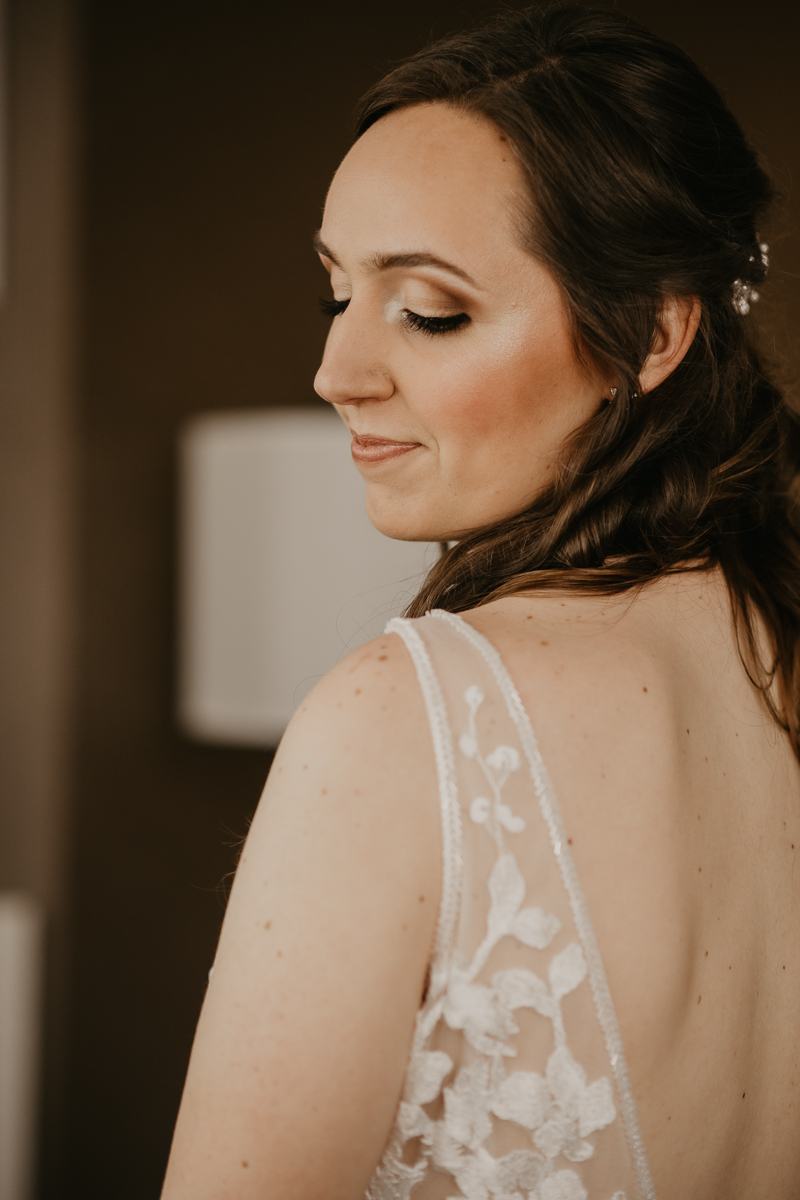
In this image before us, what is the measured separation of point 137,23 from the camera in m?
2.22

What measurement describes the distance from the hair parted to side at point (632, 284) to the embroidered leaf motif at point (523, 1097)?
343 millimetres

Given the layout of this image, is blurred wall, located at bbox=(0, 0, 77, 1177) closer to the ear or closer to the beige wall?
the beige wall

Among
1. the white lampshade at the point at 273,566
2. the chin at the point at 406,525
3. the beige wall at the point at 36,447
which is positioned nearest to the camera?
the chin at the point at 406,525

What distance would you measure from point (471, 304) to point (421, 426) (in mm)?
Answer: 118

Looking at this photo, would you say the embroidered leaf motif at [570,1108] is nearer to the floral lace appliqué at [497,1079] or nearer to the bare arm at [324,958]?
the floral lace appliqué at [497,1079]

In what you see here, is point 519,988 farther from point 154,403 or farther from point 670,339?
point 154,403

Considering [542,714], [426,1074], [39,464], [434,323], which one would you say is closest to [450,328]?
[434,323]

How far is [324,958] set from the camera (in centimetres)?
58

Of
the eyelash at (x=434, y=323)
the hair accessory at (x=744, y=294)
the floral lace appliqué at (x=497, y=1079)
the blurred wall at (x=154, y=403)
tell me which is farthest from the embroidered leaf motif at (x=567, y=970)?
the blurred wall at (x=154, y=403)

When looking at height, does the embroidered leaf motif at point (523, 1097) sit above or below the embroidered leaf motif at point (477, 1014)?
below

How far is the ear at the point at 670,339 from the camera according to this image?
0.88 m

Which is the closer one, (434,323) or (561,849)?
(561,849)

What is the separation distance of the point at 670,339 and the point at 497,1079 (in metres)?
0.64

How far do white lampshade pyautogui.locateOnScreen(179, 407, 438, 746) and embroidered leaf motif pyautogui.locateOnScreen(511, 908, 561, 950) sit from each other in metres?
1.24
